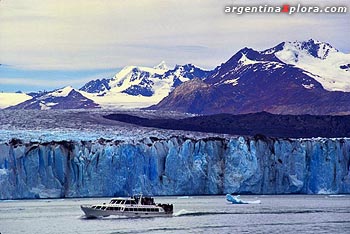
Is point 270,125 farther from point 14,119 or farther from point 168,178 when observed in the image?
point 168,178

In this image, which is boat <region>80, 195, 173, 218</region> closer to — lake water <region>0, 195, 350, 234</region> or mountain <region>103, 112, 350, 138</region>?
lake water <region>0, 195, 350, 234</region>

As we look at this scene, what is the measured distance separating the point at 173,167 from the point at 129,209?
13.7 m

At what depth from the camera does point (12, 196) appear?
63.5 metres

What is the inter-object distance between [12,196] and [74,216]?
37.2 ft

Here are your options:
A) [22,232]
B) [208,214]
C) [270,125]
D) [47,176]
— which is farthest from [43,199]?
[270,125]

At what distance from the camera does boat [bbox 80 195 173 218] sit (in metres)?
53.2

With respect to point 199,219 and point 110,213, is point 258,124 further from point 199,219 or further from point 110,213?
point 199,219

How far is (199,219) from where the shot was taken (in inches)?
2025

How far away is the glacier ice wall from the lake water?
137 cm

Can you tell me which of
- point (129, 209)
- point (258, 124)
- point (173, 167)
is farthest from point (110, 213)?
point (258, 124)

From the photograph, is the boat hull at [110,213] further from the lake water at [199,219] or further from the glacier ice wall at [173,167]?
the glacier ice wall at [173,167]

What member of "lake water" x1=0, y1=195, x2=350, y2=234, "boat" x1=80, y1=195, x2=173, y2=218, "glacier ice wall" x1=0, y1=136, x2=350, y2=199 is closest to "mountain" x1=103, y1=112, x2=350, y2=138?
"glacier ice wall" x1=0, y1=136, x2=350, y2=199

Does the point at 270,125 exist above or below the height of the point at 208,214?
above

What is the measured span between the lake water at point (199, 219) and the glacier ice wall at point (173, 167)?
4.49 feet
